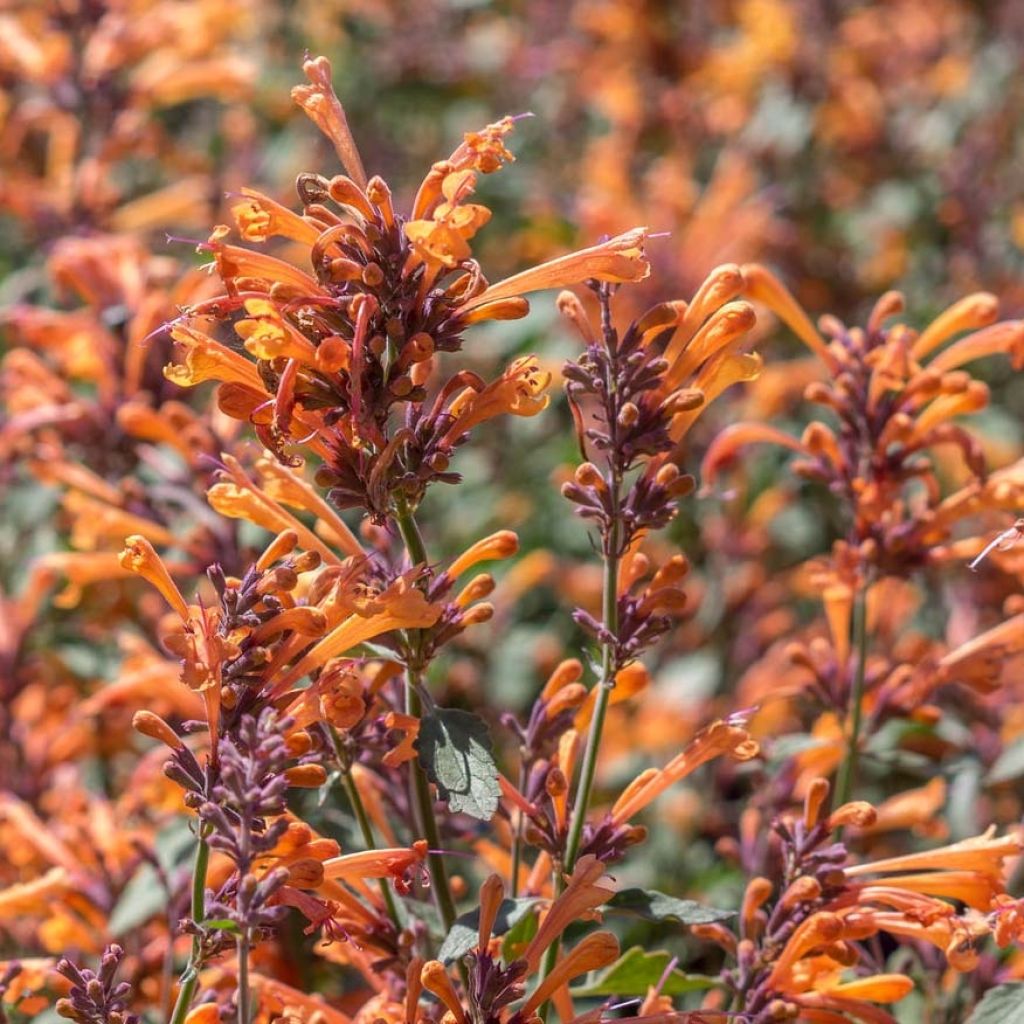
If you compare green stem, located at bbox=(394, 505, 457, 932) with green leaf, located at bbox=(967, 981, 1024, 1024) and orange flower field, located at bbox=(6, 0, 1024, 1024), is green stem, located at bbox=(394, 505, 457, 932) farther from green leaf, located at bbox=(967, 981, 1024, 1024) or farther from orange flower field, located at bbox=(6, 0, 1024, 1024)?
green leaf, located at bbox=(967, 981, 1024, 1024)

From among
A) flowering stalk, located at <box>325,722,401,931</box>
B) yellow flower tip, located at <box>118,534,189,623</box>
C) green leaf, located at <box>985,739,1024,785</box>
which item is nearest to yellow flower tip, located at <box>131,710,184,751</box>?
yellow flower tip, located at <box>118,534,189,623</box>

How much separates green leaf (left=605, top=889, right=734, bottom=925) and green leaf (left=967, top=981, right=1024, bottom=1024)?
0.40 meters

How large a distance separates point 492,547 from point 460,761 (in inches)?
16.0

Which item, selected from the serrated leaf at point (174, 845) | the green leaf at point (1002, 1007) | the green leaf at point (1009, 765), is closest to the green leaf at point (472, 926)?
the green leaf at point (1002, 1007)

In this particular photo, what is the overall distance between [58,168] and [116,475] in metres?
1.89

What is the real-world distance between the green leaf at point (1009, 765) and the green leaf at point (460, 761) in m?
1.38

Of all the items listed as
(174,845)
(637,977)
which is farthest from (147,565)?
(174,845)

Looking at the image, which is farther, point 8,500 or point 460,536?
point 460,536

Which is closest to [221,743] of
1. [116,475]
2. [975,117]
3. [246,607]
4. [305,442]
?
[246,607]

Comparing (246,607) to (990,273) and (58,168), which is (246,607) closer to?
(58,168)

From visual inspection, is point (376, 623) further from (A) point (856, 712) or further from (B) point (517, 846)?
(A) point (856, 712)

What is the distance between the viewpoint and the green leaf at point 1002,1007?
6.76 feet

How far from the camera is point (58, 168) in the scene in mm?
5074

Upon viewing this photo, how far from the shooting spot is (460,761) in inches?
75.2
